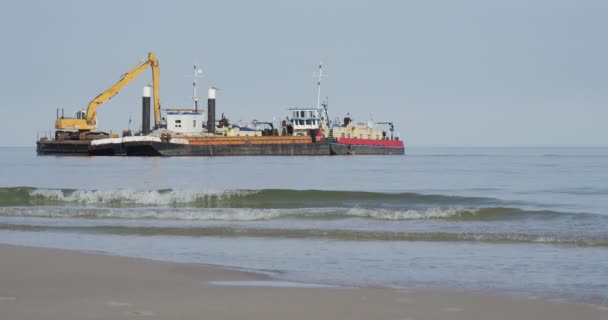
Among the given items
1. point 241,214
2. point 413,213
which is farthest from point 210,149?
point 413,213

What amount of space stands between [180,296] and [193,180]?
35.4 m

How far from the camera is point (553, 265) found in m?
13.5

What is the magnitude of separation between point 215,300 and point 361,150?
3502 inches

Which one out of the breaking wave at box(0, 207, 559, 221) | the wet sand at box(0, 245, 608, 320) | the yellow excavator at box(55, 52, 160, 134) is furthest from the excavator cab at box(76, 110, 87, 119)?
the wet sand at box(0, 245, 608, 320)

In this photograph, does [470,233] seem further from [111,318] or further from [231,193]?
[231,193]

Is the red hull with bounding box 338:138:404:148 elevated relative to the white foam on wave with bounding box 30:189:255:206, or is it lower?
elevated

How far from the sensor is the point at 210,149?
90.3 metres

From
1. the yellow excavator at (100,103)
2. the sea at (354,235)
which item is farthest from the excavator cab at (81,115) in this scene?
the sea at (354,235)

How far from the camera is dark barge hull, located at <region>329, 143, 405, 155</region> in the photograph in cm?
9360

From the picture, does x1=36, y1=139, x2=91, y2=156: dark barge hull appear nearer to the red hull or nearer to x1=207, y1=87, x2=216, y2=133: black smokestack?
x1=207, y1=87, x2=216, y2=133: black smokestack

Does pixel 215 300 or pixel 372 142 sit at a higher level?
pixel 372 142

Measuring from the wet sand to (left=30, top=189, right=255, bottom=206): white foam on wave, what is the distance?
16.2 meters

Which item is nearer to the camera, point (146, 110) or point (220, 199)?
point (220, 199)

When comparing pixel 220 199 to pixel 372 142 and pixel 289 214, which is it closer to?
pixel 289 214
